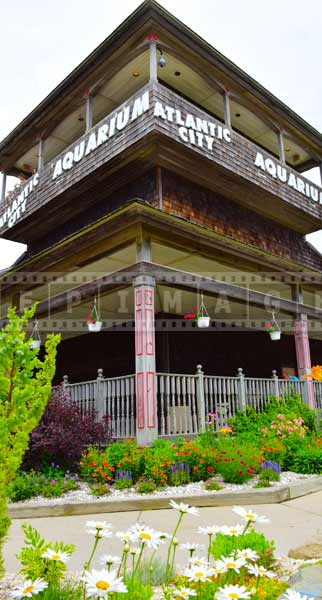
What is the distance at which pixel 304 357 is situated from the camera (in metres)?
13.6

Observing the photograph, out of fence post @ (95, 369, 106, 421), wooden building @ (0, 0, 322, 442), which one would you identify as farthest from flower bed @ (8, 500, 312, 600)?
fence post @ (95, 369, 106, 421)

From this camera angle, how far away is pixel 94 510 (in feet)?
22.5

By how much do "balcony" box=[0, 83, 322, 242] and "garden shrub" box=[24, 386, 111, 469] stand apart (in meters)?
6.66

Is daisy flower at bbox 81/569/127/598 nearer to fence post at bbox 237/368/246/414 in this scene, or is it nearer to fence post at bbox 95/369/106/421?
fence post at bbox 95/369/106/421

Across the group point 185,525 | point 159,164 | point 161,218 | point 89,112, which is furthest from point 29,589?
point 89,112

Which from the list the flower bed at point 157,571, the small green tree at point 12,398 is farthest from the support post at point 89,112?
the flower bed at point 157,571

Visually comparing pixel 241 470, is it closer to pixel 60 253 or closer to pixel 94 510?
pixel 94 510

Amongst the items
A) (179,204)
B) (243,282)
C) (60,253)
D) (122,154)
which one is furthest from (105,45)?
(243,282)

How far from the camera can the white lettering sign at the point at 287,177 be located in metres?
15.1

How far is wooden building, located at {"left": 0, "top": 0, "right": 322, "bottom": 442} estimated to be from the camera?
35.0 ft

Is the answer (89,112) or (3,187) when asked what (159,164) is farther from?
(3,187)

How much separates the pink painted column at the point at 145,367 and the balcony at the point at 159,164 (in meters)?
4.18

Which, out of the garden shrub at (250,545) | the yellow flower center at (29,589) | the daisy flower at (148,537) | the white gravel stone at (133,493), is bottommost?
the white gravel stone at (133,493)

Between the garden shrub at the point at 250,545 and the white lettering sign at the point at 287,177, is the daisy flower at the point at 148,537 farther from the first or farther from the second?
the white lettering sign at the point at 287,177
